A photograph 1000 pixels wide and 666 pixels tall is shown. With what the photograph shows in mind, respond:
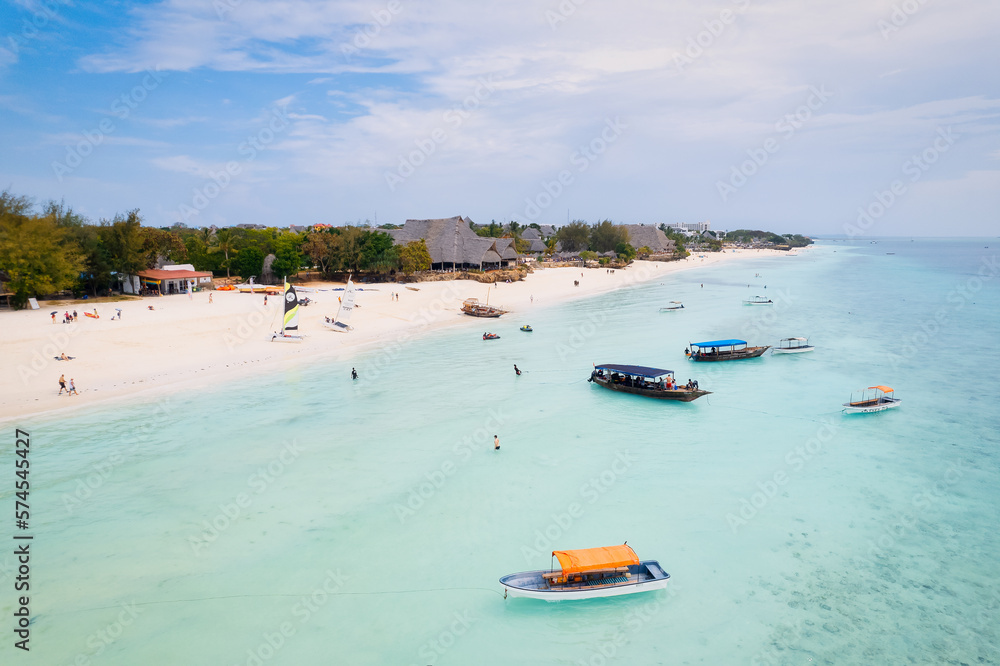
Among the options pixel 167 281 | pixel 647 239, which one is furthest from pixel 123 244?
pixel 647 239

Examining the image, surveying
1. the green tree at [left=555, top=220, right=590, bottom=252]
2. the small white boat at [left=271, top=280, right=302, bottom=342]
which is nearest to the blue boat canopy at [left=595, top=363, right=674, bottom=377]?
the small white boat at [left=271, top=280, right=302, bottom=342]

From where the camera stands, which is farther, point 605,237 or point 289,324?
point 605,237

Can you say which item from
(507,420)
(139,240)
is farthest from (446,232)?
(507,420)

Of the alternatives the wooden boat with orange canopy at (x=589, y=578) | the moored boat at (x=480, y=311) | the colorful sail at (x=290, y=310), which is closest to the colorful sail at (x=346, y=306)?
the colorful sail at (x=290, y=310)

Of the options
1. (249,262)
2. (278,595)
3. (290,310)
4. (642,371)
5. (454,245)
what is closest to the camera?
(278,595)

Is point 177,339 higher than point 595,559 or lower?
higher

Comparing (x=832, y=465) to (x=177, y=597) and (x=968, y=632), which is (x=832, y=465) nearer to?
(x=968, y=632)

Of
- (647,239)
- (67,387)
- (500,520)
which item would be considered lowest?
(500,520)

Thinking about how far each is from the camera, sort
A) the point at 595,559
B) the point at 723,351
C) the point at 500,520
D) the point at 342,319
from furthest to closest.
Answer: the point at 342,319, the point at 723,351, the point at 500,520, the point at 595,559

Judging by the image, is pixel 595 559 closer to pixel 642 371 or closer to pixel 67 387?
pixel 642 371
